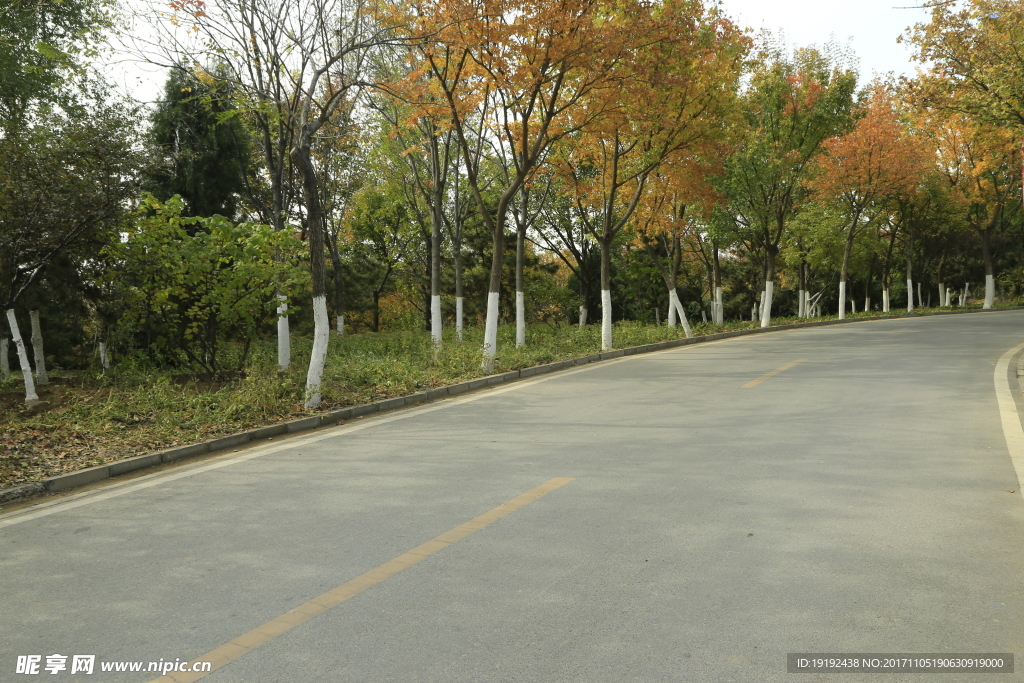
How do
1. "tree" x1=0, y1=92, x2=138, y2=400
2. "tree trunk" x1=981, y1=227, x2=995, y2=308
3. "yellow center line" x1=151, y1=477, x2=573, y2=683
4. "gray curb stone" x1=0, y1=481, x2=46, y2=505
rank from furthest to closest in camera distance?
"tree trunk" x1=981, y1=227, x2=995, y2=308 → "tree" x1=0, y1=92, x2=138, y2=400 → "gray curb stone" x1=0, y1=481, x2=46, y2=505 → "yellow center line" x1=151, y1=477, x2=573, y2=683

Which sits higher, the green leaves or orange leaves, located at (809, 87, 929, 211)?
orange leaves, located at (809, 87, 929, 211)

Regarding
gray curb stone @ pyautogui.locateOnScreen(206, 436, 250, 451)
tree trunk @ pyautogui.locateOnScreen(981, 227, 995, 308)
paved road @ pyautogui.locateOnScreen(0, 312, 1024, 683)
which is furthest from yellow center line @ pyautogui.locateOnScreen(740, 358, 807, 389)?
tree trunk @ pyautogui.locateOnScreen(981, 227, 995, 308)

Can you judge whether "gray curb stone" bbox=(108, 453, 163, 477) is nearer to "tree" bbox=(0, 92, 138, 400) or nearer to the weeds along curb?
the weeds along curb

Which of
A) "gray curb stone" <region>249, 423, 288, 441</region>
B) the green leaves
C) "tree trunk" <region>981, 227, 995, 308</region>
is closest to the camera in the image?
"gray curb stone" <region>249, 423, 288, 441</region>

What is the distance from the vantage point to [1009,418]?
8562 mm

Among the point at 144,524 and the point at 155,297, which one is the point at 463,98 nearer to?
the point at 155,297

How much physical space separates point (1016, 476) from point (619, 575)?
13.3 feet

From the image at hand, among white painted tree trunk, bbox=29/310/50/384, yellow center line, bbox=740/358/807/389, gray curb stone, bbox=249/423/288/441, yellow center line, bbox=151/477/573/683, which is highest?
white painted tree trunk, bbox=29/310/50/384

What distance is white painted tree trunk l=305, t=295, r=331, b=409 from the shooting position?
10164mm

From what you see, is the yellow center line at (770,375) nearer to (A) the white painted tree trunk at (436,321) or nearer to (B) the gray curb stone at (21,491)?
(A) the white painted tree trunk at (436,321)

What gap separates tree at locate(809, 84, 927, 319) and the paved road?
21.2 metres

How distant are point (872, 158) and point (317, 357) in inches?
974

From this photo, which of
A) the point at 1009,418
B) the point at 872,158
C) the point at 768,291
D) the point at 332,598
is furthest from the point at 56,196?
the point at 872,158

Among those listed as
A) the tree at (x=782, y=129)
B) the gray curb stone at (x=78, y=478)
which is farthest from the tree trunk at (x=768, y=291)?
the gray curb stone at (x=78, y=478)
